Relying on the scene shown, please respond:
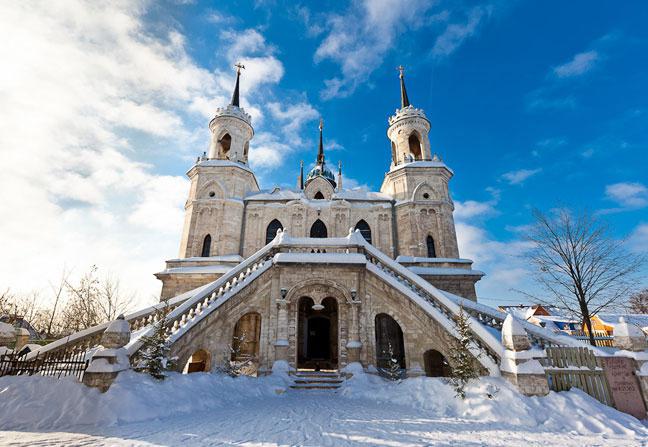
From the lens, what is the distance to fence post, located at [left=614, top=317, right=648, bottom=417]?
26.5 feet

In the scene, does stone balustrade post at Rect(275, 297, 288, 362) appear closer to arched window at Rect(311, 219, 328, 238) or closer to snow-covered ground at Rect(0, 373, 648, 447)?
snow-covered ground at Rect(0, 373, 648, 447)

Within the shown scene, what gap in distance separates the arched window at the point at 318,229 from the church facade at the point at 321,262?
0.25ft

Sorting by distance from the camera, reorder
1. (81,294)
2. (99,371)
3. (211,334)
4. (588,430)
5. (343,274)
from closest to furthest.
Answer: (588,430) < (99,371) < (211,334) < (343,274) < (81,294)

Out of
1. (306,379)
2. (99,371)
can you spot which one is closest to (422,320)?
(306,379)

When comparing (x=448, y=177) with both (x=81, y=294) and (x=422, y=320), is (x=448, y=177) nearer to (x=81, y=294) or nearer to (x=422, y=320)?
(x=422, y=320)

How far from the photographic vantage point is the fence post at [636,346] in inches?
317

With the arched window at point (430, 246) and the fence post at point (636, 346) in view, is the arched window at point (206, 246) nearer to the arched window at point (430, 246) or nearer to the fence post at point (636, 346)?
the arched window at point (430, 246)

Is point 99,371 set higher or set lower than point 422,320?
lower

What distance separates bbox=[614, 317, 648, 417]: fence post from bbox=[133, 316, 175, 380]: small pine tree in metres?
13.2

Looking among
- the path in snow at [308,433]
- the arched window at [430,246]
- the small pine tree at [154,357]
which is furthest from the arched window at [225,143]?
the path in snow at [308,433]

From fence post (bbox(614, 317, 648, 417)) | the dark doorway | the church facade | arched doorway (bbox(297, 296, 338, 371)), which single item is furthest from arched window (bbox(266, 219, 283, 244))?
fence post (bbox(614, 317, 648, 417))

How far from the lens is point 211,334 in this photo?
11688 mm

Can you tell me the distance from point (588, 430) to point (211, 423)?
8517mm

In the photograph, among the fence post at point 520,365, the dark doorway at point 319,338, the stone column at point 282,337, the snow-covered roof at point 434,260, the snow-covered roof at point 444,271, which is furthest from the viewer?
the snow-covered roof at point 434,260
